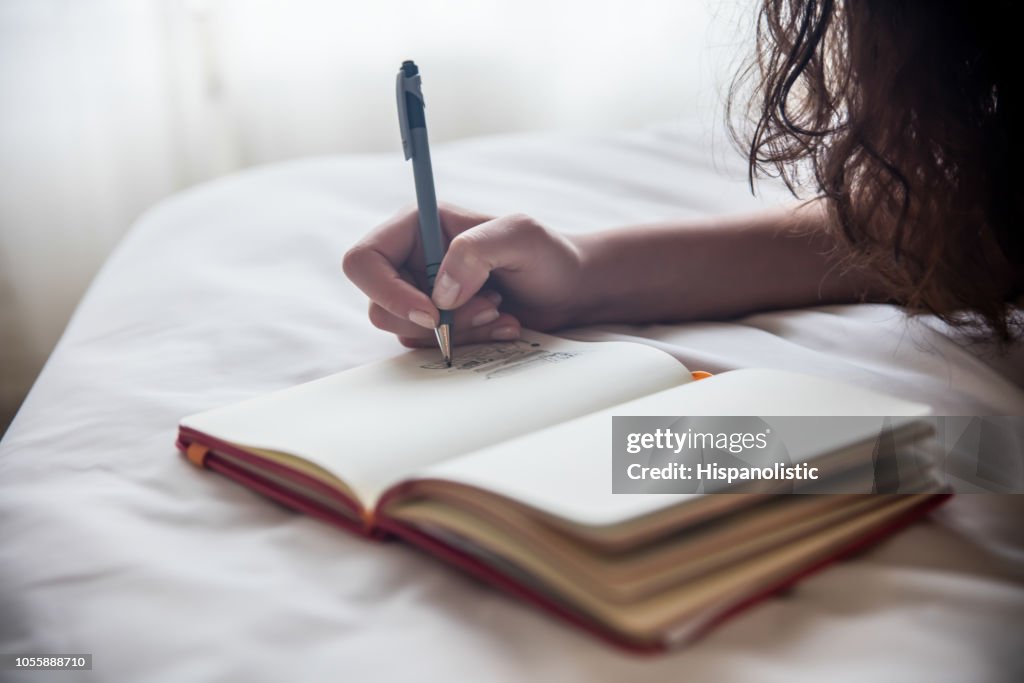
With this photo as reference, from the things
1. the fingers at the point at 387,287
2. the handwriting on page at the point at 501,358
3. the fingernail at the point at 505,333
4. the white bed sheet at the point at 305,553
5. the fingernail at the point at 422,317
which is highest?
the fingers at the point at 387,287

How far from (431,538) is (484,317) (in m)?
0.28

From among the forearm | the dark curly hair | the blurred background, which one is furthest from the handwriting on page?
the blurred background

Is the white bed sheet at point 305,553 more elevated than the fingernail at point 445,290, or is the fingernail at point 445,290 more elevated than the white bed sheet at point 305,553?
the fingernail at point 445,290

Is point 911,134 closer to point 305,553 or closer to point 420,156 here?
point 420,156

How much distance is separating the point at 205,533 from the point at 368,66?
5.00 ft

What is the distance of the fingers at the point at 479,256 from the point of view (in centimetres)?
63

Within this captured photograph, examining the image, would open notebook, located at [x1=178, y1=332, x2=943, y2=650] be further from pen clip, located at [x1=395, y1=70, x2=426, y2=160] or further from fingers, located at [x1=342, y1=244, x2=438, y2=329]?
pen clip, located at [x1=395, y1=70, x2=426, y2=160]

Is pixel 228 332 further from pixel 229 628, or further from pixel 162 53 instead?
pixel 162 53

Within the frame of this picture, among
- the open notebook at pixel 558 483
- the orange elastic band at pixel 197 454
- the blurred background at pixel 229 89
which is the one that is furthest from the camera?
the blurred background at pixel 229 89

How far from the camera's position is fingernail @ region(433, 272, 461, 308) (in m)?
0.63

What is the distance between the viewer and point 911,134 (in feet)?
2.01

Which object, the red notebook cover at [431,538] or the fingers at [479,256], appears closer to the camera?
the red notebook cover at [431,538]

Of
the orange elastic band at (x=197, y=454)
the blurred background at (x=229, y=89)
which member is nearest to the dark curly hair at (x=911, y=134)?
the orange elastic band at (x=197, y=454)

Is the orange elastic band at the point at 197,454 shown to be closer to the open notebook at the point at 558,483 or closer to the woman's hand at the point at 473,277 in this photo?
the open notebook at the point at 558,483
